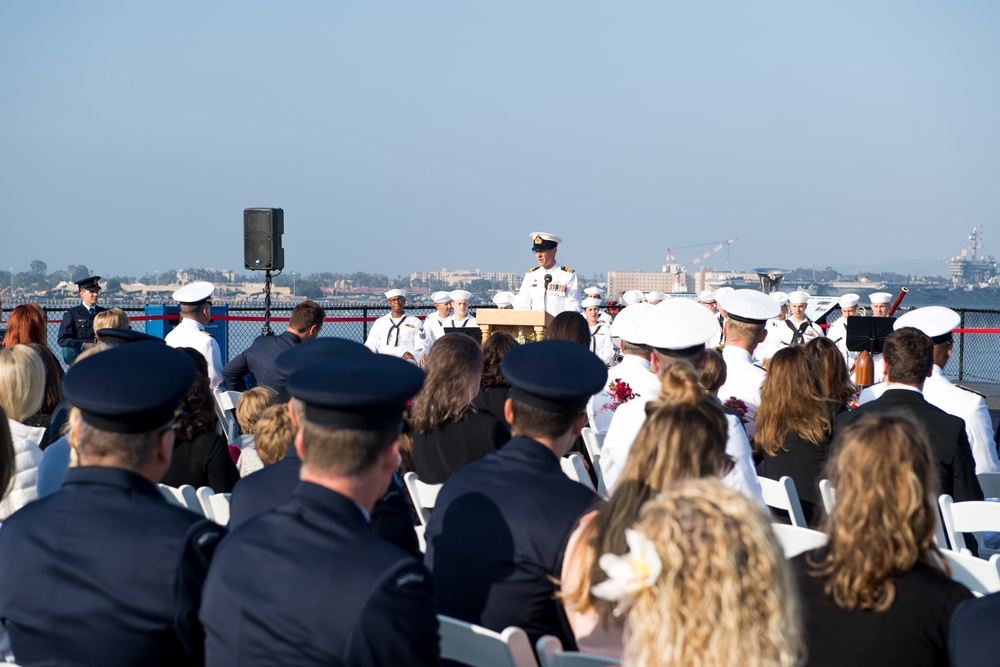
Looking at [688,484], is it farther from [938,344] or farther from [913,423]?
[938,344]

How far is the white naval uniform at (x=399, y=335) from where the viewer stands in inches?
475

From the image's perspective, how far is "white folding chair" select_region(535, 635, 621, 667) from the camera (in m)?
2.04

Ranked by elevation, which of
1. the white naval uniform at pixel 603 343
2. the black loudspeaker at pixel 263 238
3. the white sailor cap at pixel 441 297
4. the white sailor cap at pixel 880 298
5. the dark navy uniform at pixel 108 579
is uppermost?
the black loudspeaker at pixel 263 238

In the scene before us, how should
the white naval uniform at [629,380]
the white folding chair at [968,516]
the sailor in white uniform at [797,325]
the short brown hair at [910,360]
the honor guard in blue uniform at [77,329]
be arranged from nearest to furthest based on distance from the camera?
the white folding chair at [968,516]
the short brown hair at [910,360]
the white naval uniform at [629,380]
the honor guard in blue uniform at [77,329]
the sailor in white uniform at [797,325]

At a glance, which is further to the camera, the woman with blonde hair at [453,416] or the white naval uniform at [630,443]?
the woman with blonde hair at [453,416]

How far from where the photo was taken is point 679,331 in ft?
13.3

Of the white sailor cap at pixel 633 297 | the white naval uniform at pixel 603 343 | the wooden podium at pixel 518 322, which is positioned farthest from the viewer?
the white sailor cap at pixel 633 297

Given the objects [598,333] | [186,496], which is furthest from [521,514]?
[598,333]

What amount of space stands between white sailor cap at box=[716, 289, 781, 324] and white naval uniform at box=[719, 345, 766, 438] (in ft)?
0.55

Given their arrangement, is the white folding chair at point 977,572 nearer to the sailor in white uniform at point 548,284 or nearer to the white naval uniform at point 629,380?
the white naval uniform at point 629,380

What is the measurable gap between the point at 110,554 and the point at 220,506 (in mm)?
1352

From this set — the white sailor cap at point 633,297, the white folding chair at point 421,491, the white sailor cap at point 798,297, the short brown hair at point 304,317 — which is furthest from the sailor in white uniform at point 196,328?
the white sailor cap at point 633,297

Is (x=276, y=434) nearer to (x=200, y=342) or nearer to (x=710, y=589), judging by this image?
(x=710, y=589)

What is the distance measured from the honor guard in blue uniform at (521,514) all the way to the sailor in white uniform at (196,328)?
489cm
